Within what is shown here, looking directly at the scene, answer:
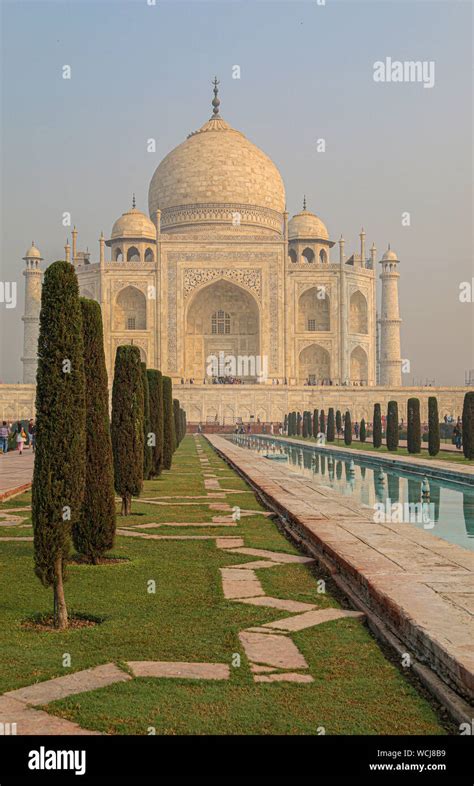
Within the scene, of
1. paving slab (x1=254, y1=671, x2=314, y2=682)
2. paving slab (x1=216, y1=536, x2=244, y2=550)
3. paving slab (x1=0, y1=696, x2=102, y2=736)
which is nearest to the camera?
paving slab (x1=0, y1=696, x2=102, y2=736)

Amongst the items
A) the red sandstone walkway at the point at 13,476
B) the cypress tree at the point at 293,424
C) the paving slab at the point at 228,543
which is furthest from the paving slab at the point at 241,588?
the cypress tree at the point at 293,424

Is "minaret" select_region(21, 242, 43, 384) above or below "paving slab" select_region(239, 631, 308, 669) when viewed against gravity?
above

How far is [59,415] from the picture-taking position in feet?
12.6

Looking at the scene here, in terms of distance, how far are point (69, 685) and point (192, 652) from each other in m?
0.50

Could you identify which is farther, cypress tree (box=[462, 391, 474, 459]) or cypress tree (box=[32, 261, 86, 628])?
cypress tree (box=[462, 391, 474, 459])

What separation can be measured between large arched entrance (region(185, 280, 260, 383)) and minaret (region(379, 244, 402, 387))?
562cm

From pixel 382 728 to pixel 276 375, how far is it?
31582 mm

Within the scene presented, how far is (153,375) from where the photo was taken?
1054 centimetres

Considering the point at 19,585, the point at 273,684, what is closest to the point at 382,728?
the point at 273,684

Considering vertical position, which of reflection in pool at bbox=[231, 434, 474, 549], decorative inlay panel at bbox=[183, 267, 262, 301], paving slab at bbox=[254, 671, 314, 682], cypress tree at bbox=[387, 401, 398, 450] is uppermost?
decorative inlay panel at bbox=[183, 267, 262, 301]

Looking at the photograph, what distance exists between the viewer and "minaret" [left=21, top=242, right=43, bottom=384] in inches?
1396

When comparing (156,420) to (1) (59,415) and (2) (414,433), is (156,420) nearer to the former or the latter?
(1) (59,415)

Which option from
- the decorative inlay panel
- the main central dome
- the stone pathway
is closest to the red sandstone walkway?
the stone pathway

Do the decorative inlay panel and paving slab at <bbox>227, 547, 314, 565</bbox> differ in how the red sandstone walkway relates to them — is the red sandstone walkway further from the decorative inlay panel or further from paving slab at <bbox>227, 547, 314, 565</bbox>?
the decorative inlay panel
